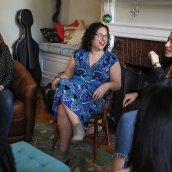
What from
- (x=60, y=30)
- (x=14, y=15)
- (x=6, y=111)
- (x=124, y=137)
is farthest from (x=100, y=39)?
(x=14, y=15)

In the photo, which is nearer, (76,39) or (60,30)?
(76,39)

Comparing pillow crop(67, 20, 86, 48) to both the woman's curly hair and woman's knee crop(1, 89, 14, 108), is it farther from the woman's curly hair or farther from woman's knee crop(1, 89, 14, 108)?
woman's knee crop(1, 89, 14, 108)

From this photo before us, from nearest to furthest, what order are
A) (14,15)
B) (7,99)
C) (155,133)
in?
(155,133) → (7,99) → (14,15)

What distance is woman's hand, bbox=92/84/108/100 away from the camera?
2.40m

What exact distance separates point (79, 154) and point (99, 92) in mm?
592

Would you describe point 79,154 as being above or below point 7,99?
below

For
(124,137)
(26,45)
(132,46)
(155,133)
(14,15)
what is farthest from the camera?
(14,15)

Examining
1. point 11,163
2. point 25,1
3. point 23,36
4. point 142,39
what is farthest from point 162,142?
point 25,1

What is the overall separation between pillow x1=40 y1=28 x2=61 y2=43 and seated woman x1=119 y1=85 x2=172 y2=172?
350cm

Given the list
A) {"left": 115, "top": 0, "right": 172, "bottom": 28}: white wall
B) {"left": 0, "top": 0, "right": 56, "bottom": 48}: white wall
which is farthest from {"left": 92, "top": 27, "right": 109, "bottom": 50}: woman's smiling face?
{"left": 0, "top": 0, "right": 56, "bottom": 48}: white wall

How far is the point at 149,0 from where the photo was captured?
10.2 ft

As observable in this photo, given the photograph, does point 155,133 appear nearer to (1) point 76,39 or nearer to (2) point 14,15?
(1) point 76,39

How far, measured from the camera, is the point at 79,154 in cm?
258

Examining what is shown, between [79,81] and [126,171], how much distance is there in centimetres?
167
